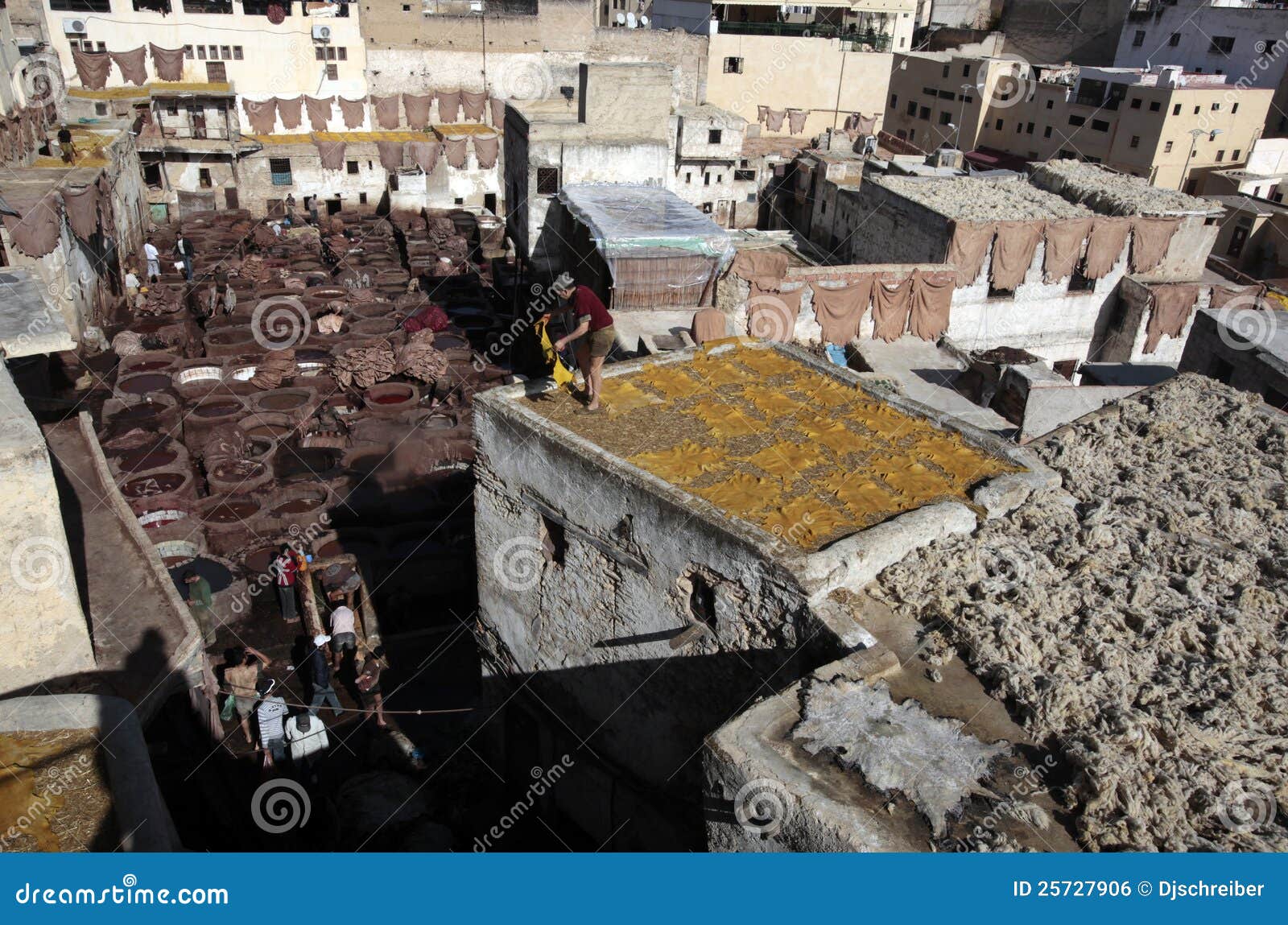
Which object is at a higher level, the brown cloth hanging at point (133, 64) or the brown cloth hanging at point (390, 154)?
the brown cloth hanging at point (133, 64)

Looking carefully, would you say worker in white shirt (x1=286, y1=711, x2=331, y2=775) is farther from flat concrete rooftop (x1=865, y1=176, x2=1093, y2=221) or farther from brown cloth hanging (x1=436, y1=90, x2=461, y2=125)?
brown cloth hanging (x1=436, y1=90, x2=461, y2=125)

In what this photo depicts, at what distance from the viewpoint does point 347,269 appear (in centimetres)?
3216

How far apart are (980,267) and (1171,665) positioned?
16.9m

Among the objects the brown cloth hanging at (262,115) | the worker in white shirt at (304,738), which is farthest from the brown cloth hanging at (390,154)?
the worker in white shirt at (304,738)

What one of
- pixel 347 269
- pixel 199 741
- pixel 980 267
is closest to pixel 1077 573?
pixel 199 741

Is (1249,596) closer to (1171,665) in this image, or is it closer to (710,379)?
(1171,665)

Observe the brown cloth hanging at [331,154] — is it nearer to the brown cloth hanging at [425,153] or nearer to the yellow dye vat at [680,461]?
the brown cloth hanging at [425,153]

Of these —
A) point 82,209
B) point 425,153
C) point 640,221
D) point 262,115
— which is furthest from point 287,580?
point 262,115

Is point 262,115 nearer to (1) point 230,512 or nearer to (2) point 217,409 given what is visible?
(2) point 217,409

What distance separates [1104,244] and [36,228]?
26.6 metres

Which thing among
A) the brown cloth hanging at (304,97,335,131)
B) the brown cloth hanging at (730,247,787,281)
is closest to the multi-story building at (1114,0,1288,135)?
the brown cloth hanging at (730,247,787,281)

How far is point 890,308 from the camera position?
21719 mm

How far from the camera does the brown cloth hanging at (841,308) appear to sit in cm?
2106

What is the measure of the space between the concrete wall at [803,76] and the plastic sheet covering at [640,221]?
23.5 meters
